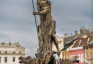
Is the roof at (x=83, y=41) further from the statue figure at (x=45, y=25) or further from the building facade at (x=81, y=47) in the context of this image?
the statue figure at (x=45, y=25)

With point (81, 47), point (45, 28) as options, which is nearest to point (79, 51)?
point (81, 47)

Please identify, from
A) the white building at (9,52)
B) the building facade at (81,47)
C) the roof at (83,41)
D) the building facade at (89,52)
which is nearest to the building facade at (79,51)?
the building facade at (81,47)

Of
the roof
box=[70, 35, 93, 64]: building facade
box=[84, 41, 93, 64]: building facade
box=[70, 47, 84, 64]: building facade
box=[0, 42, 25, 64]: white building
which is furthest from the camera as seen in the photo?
box=[0, 42, 25, 64]: white building

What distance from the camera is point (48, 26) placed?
17.3m

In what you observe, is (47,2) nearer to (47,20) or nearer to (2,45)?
(47,20)

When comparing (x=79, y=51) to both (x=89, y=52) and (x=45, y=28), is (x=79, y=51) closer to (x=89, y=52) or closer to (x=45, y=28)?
(x=89, y=52)

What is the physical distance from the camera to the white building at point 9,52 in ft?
254

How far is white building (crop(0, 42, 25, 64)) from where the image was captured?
77.3 m

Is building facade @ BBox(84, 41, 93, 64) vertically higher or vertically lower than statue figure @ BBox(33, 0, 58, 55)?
lower

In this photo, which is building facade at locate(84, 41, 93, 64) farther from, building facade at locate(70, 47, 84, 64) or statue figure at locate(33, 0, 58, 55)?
statue figure at locate(33, 0, 58, 55)

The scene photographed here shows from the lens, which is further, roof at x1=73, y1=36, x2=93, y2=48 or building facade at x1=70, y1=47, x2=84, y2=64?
building facade at x1=70, y1=47, x2=84, y2=64

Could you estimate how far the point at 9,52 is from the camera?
78875 millimetres

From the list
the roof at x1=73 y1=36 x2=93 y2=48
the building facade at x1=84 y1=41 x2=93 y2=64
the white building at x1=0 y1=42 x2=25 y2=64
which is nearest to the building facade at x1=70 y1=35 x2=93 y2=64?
the roof at x1=73 y1=36 x2=93 y2=48

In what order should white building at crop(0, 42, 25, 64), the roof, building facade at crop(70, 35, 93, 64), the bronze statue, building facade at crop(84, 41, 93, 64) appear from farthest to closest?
white building at crop(0, 42, 25, 64) → the roof → building facade at crop(70, 35, 93, 64) → building facade at crop(84, 41, 93, 64) → the bronze statue
